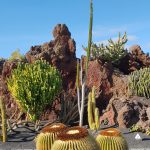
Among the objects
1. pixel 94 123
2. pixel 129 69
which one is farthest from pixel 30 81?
pixel 129 69

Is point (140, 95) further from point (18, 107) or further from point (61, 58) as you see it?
point (18, 107)

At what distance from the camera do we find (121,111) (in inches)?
582

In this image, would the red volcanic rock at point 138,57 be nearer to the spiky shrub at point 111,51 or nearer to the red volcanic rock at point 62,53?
the spiky shrub at point 111,51

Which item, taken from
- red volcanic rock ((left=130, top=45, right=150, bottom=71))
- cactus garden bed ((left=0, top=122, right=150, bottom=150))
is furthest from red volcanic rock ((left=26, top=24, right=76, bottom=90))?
red volcanic rock ((left=130, top=45, right=150, bottom=71))

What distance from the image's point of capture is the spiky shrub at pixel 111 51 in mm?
19703

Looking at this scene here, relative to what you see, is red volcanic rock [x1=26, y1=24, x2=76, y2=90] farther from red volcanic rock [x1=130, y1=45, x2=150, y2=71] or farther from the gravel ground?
red volcanic rock [x1=130, y1=45, x2=150, y2=71]

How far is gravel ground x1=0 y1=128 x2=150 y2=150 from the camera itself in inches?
488

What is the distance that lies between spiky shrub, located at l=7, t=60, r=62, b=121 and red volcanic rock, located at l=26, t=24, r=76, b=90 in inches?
78.2

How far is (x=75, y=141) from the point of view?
20.1 feet

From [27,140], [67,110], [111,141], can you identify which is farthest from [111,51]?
[111,141]

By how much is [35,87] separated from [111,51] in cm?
594

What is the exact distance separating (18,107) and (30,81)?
2664 millimetres

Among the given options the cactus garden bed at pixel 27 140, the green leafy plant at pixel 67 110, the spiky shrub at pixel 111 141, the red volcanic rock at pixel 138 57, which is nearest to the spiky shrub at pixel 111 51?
the red volcanic rock at pixel 138 57

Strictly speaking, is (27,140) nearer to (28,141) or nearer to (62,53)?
(28,141)
